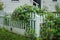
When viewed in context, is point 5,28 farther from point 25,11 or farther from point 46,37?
point 46,37

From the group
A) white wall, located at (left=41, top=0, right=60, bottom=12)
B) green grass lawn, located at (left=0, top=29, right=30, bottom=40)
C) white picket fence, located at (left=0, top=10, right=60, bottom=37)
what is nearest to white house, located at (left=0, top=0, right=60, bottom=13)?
white wall, located at (left=41, top=0, right=60, bottom=12)

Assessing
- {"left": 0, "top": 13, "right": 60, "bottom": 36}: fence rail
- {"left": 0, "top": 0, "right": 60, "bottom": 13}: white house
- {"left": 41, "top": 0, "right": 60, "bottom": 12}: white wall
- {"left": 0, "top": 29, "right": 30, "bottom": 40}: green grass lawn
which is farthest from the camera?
{"left": 41, "top": 0, "right": 60, "bottom": 12}: white wall

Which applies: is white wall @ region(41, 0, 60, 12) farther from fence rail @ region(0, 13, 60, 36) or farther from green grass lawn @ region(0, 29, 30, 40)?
green grass lawn @ region(0, 29, 30, 40)

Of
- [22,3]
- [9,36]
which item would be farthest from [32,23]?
[22,3]

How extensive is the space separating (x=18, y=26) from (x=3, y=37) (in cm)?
144

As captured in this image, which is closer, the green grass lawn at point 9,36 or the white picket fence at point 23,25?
the white picket fence at point 23,25

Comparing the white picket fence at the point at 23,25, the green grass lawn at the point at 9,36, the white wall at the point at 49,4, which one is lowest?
the green grass lawn at the point at 9,36

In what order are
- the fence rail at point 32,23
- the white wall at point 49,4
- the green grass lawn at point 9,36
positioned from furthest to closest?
1. the white wall at point 49,4
2. the green grass lawn at point 9,36
3. the fence rail at point 32,23

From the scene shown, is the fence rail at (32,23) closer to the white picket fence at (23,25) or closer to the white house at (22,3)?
the white picket fence at (23,25)

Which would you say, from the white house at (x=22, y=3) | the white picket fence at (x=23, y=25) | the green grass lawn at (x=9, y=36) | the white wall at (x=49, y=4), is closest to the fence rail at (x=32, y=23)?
the white picket fence at (x=23, y=25)

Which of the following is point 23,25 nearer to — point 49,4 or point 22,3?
point 22,3

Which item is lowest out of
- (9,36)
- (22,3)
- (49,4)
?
(9,36)

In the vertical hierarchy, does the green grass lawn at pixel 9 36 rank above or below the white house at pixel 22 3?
below

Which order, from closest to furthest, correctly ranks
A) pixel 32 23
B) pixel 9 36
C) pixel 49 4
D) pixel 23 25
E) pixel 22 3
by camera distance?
pixel 32 23, pixel 9 36, pixel 23 25, pixel 22 3, pixel 49 4
